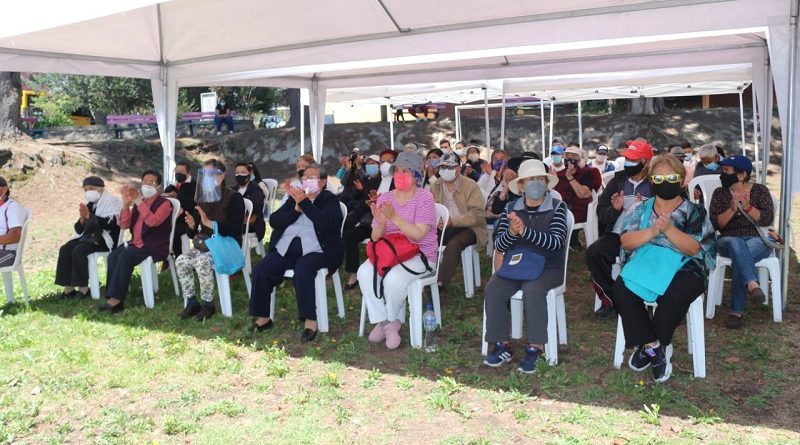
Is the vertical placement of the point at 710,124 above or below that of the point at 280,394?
above

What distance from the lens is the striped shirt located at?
4.20m

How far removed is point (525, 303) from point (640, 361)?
2.47 ft

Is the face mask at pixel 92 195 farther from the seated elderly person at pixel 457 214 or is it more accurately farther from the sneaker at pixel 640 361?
the sneaker at pixel 640 361

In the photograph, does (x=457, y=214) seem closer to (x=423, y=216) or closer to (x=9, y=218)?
(x=423, y=216)

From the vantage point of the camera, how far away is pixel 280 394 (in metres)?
3.94

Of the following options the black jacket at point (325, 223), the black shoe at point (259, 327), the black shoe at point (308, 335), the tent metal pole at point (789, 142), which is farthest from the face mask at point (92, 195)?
the tent metal pole at point (789, 142)

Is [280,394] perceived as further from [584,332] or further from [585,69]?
[585,69]

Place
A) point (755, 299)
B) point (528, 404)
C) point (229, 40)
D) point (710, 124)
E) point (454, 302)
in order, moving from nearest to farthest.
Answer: point (528, 404) → point (755, 299) → point (454, 302) → point (229, 40) → point (710, 124)

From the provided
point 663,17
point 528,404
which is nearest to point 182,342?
point 528,404

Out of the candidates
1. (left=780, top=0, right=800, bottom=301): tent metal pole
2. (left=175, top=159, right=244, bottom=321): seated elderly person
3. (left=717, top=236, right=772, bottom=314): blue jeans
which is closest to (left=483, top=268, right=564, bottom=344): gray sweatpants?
(left=717, top=236, right=772, bottom=314): blue jeans

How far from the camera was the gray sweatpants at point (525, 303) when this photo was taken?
4.05 m

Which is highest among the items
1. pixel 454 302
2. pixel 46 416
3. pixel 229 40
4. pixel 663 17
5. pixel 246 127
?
pixel 246 127

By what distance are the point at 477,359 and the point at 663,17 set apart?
8.74 feet

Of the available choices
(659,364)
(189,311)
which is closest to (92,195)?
(189,311)
